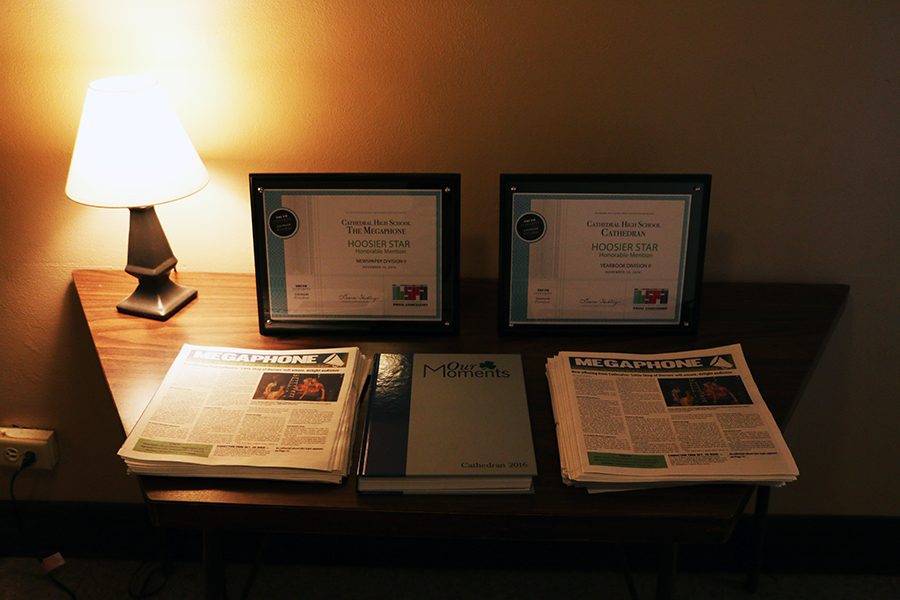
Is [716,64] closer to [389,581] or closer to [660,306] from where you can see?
[660,306]

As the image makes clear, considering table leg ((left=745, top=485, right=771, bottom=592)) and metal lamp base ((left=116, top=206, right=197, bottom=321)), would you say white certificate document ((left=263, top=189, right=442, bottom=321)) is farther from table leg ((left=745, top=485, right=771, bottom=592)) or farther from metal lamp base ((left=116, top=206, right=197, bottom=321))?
table leg ((left=745, top=485, right=771, bottom=592))

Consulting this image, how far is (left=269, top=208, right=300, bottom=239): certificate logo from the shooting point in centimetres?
135

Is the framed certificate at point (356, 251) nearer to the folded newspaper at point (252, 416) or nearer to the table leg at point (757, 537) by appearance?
the folded newspaper at point (252, 416)

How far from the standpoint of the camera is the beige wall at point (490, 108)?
1.41 m

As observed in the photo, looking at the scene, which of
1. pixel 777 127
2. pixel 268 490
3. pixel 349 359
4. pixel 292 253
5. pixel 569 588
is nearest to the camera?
pixel 268 490

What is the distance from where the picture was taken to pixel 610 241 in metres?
1.36

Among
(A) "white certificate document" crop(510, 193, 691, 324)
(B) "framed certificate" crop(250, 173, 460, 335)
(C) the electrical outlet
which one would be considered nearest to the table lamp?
(B) "framed certificate" crop(250, 173, 460, 335)

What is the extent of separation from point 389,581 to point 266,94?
1.10 metres

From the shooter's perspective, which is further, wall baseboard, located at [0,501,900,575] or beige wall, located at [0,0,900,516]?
wall baseboard, located at [0,501,900,575]

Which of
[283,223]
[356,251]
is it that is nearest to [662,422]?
[356,251]

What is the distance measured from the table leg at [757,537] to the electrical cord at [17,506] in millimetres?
1497

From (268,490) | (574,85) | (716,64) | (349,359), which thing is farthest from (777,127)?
(268,490)

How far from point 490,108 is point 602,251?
0.33 m

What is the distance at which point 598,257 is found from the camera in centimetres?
137
